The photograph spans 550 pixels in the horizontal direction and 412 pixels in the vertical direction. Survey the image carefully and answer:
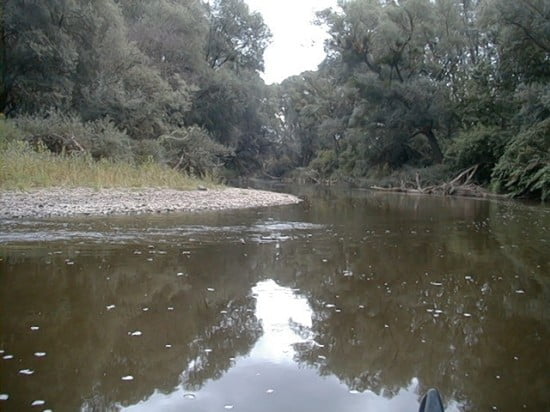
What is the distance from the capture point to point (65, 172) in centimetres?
1594

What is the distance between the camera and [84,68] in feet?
77.8

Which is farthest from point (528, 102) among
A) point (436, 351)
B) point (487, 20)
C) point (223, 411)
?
point (223, 411)

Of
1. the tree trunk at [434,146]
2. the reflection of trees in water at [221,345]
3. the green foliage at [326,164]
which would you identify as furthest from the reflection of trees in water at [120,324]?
the green foliage at [326,164]

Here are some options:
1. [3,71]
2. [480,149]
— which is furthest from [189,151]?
[480,149]

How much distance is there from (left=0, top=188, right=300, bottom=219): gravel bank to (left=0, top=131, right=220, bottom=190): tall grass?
2.11ft

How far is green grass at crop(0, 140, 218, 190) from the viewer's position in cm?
1463

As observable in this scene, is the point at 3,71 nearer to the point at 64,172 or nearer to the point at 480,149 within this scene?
the point at 64,172

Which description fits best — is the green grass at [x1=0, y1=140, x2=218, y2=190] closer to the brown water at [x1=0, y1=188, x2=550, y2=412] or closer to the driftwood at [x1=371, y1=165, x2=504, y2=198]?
the brown water at [x1=0, y1=188, x2=550, y2=412]

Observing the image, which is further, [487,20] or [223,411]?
[487,20]

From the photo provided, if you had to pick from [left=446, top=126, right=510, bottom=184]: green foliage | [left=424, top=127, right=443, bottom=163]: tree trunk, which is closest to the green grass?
[left=446, top=126, right=510, bottom=184]: green foliage

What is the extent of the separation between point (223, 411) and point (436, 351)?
2.04 meters

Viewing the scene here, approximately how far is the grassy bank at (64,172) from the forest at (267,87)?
0.98 metres

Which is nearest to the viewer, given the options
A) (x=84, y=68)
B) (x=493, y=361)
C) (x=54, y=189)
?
(x=493, y=361)

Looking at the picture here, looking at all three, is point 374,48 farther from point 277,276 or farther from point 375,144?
point 277,276
